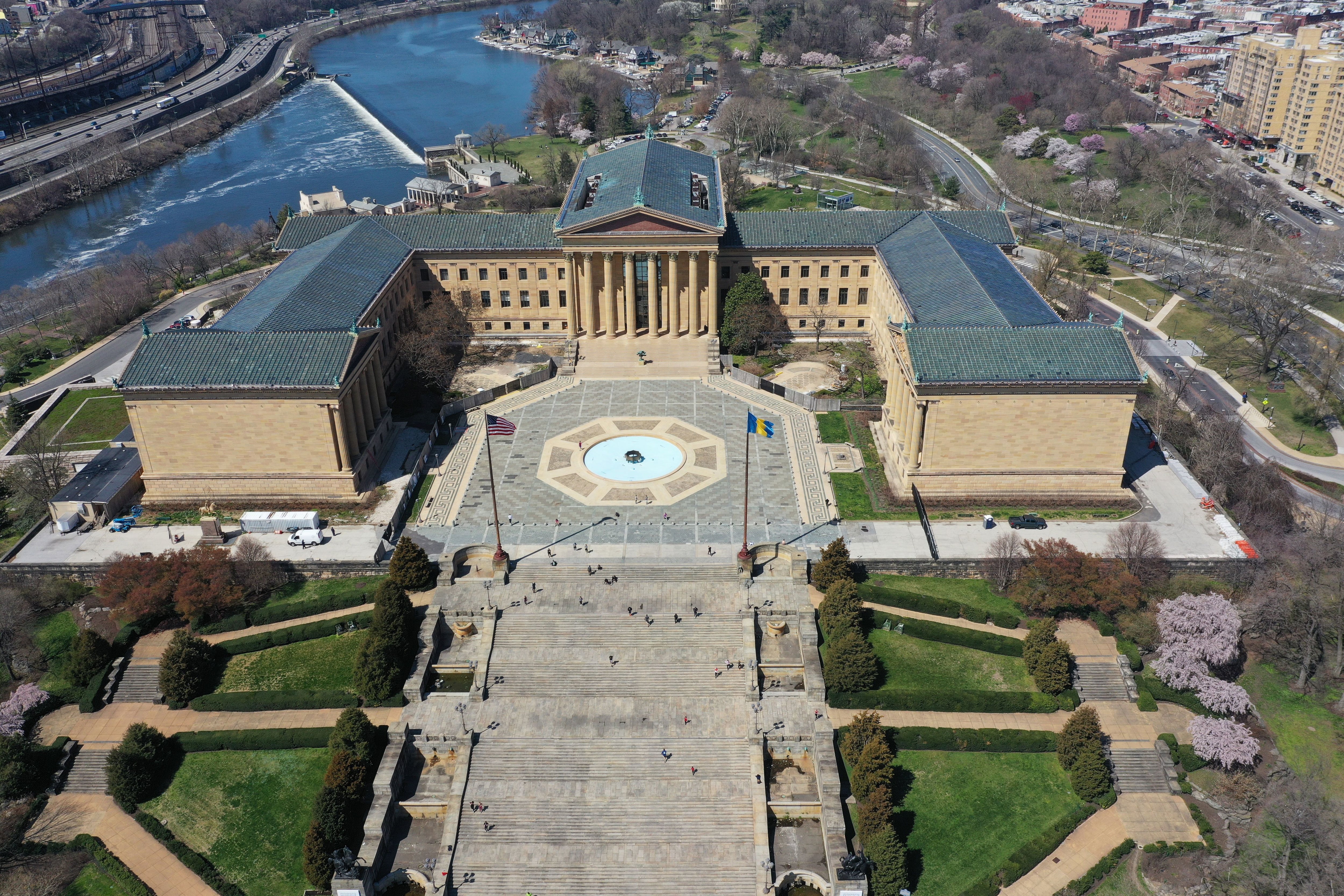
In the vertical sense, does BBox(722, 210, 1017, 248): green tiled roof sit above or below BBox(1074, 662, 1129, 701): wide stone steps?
above

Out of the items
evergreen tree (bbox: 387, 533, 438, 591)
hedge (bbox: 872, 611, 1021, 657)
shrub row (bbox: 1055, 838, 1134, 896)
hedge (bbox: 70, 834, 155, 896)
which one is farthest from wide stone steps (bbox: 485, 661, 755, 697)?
hedge (bbox: 70, 834, 155, 896)

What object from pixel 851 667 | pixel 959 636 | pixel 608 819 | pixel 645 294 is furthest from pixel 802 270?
pixel 608 819

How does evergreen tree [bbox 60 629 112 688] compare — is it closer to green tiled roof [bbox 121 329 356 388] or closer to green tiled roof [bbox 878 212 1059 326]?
green tiled roof [bbox 121 329 356 388]

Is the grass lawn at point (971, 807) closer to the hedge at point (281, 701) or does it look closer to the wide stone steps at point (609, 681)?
the wide stone steps at point (609, 681)

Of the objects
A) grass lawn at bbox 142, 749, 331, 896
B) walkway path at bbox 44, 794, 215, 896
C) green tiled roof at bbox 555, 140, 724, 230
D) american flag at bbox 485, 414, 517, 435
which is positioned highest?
green tiled roof at bbox 555, 140, 724, 230

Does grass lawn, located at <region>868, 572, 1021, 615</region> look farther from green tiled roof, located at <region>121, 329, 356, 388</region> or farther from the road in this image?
the road

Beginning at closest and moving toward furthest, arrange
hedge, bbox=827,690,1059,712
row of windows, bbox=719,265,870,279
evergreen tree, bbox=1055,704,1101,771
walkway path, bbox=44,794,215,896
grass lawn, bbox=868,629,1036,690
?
walkway path, bbox=44,794,215,896 → evergreen tree, bbox=1055,704,1101,771 → hedge, bbox=827,690,1059,712 → grass lawn, bbox=868,629,1036,690 → row of windows, bbox=719,265,870,279

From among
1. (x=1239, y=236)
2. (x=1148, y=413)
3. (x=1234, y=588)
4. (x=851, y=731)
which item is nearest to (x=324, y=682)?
(x=851, y=731)

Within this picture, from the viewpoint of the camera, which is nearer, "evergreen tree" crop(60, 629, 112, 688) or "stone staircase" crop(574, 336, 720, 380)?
"evergreen tree" crop(60, 629, 112, 688)

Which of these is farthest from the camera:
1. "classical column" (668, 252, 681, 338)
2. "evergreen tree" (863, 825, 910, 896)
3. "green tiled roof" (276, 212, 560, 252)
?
"green tiled roof" (276, 212, 560, 252)
